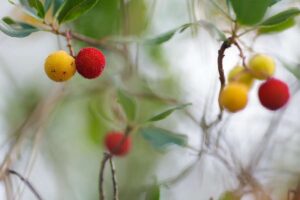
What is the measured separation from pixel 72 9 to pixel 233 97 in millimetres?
285

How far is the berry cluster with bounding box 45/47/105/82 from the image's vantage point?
825 millimetres

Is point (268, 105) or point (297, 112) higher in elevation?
point (268, 105)

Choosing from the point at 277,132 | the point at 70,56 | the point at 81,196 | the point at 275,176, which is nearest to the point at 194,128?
the point at 277,132

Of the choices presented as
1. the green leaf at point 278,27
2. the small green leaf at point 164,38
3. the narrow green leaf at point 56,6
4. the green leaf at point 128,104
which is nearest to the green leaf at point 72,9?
the narrow green leaf at point 56,6

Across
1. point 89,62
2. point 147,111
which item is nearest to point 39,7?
point 89,62

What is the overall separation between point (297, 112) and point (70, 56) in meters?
0.75

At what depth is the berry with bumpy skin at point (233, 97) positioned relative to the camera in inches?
36.9

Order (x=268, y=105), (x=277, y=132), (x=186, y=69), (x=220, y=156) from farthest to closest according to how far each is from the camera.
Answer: (x=186, y=69) < (x=277, y=132) < (x=220, y=156) < (x=268, y=105)

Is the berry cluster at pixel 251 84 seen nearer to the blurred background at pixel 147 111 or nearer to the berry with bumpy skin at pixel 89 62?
the blurred background at pixel 147 111

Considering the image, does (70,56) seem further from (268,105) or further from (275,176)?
(275,176)

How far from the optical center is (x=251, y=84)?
1037 millimetres

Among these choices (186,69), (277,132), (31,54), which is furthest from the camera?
(31,54)

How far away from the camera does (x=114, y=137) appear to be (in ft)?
4.12

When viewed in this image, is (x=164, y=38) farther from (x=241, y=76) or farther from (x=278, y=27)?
(x=278, y=27)
